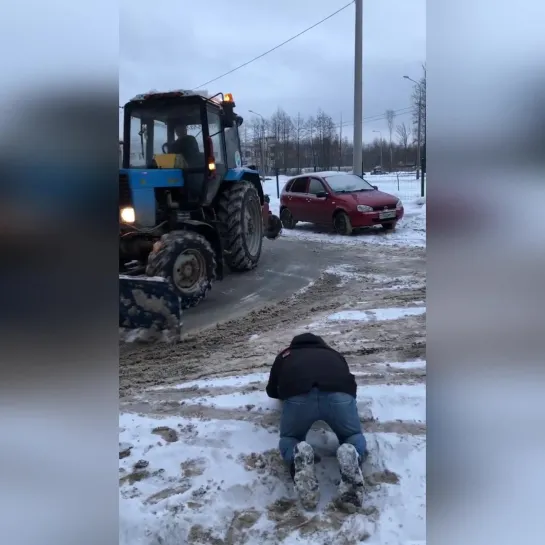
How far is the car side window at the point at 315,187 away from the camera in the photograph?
12.8m

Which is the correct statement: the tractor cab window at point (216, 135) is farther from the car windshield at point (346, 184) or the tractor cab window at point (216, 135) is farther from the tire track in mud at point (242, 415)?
the car windshield at point (346, 184)

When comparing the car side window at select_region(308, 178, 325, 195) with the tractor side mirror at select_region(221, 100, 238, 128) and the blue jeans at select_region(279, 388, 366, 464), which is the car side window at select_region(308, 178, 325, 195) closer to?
the tractor side mirror at select_region(221, 100, 238, 128)

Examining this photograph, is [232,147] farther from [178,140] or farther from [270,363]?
[270,363]

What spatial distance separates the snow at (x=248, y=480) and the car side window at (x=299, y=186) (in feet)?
33.3

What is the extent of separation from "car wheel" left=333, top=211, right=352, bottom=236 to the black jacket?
8.91 meters

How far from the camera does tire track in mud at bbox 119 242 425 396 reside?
4227 millimetres

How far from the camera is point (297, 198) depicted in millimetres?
13492

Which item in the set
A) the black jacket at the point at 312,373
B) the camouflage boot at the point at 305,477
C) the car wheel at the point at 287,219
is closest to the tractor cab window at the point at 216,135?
the black jacket at the point at 312,373

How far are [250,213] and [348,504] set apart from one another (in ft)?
20.2
